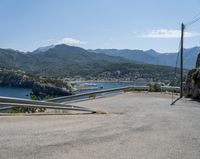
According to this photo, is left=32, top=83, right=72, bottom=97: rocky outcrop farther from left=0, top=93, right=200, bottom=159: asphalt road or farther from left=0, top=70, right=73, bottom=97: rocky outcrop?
left=0, top=93, right=200, bottom=159: asphalt road

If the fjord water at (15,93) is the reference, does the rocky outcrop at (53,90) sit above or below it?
above

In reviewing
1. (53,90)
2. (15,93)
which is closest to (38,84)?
(15,93)

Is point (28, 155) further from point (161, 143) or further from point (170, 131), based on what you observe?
point (170, 131)

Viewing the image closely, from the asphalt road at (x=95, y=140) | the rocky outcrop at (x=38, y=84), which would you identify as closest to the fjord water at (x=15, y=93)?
the rocky outcrop at (x=38, y=84)

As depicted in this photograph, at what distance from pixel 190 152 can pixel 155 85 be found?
22040 millimetres

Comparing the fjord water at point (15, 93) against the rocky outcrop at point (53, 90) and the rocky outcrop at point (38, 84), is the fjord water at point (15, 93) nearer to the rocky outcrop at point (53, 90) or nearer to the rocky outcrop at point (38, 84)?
the rocky outcrop at point (38, 84)

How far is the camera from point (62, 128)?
872 cm

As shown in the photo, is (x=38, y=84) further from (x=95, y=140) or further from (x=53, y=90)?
(x=95, y=140)

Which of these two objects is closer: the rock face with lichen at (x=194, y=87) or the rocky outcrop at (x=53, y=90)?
the rock face with lichen at (x=194, y=87)

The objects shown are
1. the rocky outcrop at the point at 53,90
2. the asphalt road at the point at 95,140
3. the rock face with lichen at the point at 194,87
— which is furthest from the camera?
the rocky outcrop at the point at 53,90

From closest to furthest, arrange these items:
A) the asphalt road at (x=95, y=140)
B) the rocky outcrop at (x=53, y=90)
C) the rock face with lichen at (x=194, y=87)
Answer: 1. the asphalt road at (x=95, y=140)
2. the rock face with lichen at (x=194, y=87)
3. the rocky outcrop at (x=53, y=90)

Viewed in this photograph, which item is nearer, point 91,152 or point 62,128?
point 91,152

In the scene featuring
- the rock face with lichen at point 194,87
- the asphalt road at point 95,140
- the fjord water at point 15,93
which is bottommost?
the fjord water at point 15,93

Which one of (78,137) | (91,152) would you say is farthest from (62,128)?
(91,152)
